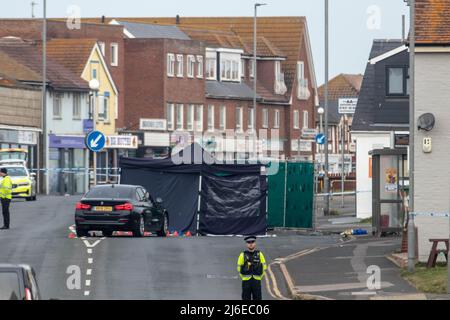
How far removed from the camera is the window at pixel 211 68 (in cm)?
10546

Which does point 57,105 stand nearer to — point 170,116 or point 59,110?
point 59,110

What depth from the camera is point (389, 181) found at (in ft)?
140

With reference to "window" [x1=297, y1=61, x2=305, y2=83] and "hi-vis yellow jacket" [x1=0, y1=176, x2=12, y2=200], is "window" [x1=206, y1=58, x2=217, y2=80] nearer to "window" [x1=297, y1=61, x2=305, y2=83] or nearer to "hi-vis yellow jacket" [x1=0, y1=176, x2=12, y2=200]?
"window" [x1=297, y1=61, x2=305, y2=83]

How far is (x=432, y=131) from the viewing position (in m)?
34.4

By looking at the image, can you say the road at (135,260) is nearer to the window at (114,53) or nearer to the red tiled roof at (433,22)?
the red tiled roof at (433,22)

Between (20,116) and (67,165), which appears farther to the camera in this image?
(67,165)

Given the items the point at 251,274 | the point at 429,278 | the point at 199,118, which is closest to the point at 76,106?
the point at 199,118

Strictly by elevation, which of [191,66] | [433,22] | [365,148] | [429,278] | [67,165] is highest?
[191,66]

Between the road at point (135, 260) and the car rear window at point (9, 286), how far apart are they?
7.94 meters

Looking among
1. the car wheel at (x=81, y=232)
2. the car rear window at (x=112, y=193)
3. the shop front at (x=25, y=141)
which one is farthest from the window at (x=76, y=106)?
the car wheel at (x=81, y=232)

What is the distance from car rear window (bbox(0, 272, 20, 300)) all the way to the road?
26.0 feet

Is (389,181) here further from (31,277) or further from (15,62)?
(15,62)

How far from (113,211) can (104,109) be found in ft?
175

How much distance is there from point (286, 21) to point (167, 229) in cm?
7303
